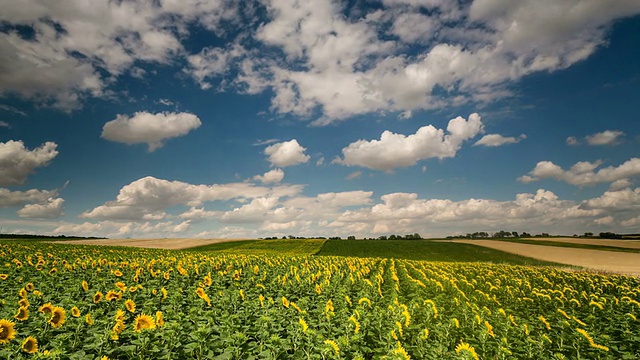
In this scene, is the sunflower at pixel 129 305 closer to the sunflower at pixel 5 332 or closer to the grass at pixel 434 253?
the sunflower at pixel 5 332

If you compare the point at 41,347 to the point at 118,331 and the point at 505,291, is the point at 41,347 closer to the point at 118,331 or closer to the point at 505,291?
the point at 118,331

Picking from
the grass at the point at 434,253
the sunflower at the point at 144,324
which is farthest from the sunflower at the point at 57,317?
the grass at the point at 434,253

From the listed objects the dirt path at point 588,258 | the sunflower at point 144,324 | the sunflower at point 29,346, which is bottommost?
the dirt path at point 588,258

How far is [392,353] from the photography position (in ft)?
16.4

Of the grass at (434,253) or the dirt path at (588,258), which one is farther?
the grass at (434,253)

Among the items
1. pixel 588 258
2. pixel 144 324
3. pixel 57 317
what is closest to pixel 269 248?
A: pixel 588 258

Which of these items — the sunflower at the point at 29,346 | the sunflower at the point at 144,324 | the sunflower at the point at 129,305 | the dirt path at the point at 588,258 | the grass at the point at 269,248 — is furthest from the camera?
the grass at the point at 269,248

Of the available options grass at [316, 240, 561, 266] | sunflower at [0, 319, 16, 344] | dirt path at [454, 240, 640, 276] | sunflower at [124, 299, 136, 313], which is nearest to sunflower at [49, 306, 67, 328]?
sunflower at [0, 319, 16, 344]

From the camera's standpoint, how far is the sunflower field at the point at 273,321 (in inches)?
223

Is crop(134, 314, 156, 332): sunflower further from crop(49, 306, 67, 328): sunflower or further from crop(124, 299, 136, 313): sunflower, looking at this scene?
crop(124, 299, 136, 313): sunflower

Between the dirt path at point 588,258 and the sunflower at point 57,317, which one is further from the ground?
the sunflower at point 57,317

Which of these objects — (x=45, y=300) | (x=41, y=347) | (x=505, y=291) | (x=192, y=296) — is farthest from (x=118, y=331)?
(x=505, y=291)

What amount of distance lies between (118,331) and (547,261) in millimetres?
57060

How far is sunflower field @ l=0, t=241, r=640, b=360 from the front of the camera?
567cm
